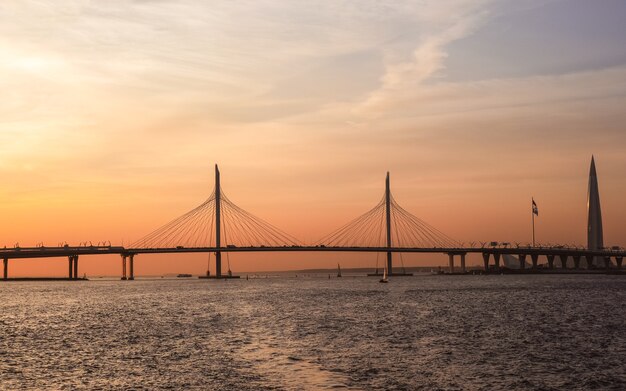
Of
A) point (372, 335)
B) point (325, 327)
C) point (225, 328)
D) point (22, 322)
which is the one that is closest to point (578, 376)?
point (372, 335)

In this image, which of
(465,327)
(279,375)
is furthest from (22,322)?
(279,375)

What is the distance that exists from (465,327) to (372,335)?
10.2 m

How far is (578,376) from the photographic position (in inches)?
1454

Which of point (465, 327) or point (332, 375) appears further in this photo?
point (465, 327)

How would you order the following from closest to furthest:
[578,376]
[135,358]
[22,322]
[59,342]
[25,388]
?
[25,388] < [578,376] < [135,358] < [59,342] < [22,322]

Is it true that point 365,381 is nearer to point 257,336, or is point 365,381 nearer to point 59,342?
point 257,336

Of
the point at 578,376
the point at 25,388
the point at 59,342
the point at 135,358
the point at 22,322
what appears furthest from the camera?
the point at 22,322

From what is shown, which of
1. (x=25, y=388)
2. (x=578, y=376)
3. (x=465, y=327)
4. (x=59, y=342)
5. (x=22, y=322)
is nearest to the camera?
(x=25, y=388)

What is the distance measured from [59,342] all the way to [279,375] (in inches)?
907

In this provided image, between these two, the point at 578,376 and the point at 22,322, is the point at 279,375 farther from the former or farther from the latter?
the point at 22,322

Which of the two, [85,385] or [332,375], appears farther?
[332,375]

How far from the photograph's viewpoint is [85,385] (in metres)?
34.7

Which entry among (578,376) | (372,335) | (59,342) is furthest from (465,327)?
(59,342)

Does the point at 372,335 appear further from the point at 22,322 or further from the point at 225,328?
the point at 22,322
